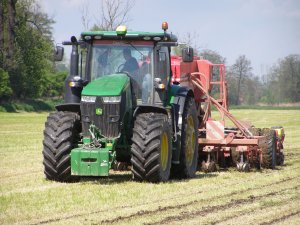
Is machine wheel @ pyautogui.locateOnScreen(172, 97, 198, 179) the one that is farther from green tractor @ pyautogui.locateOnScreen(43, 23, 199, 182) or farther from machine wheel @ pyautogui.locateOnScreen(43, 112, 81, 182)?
machine wheel @ pyautogui.locateOnScreen(43, 112, 81, 182)

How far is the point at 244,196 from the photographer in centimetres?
1084

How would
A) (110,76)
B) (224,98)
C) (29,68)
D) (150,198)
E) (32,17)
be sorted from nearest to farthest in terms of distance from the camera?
(150,198)
(110,76)
(224,98)
(29,68)
(32,17)

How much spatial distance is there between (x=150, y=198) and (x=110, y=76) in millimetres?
2886

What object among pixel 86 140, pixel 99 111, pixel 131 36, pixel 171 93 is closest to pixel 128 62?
pixel 131 36

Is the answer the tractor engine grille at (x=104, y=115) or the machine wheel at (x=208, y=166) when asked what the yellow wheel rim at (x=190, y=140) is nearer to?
the machine wheel at (x=208, y=166)

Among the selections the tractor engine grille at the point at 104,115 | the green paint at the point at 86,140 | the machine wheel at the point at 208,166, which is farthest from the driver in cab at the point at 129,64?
the machine wheel at the point at 208,166

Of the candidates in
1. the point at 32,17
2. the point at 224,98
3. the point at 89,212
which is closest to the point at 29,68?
the point at 32,17

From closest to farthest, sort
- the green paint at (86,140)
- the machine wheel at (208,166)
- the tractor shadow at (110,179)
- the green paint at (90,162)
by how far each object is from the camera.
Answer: the green paint at (90,162), the green paint at (86,140), the tractor shadow at (110,179), the machine wheel at (208,166)

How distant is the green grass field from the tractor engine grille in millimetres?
875

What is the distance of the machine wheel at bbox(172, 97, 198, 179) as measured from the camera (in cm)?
1312

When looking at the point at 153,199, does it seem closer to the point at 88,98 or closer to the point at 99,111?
the point at 99,111

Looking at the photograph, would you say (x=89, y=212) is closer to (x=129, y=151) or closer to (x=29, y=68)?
(x=129, y=151)

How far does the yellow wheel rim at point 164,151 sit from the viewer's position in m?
11.9

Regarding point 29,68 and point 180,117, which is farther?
point 29,68
